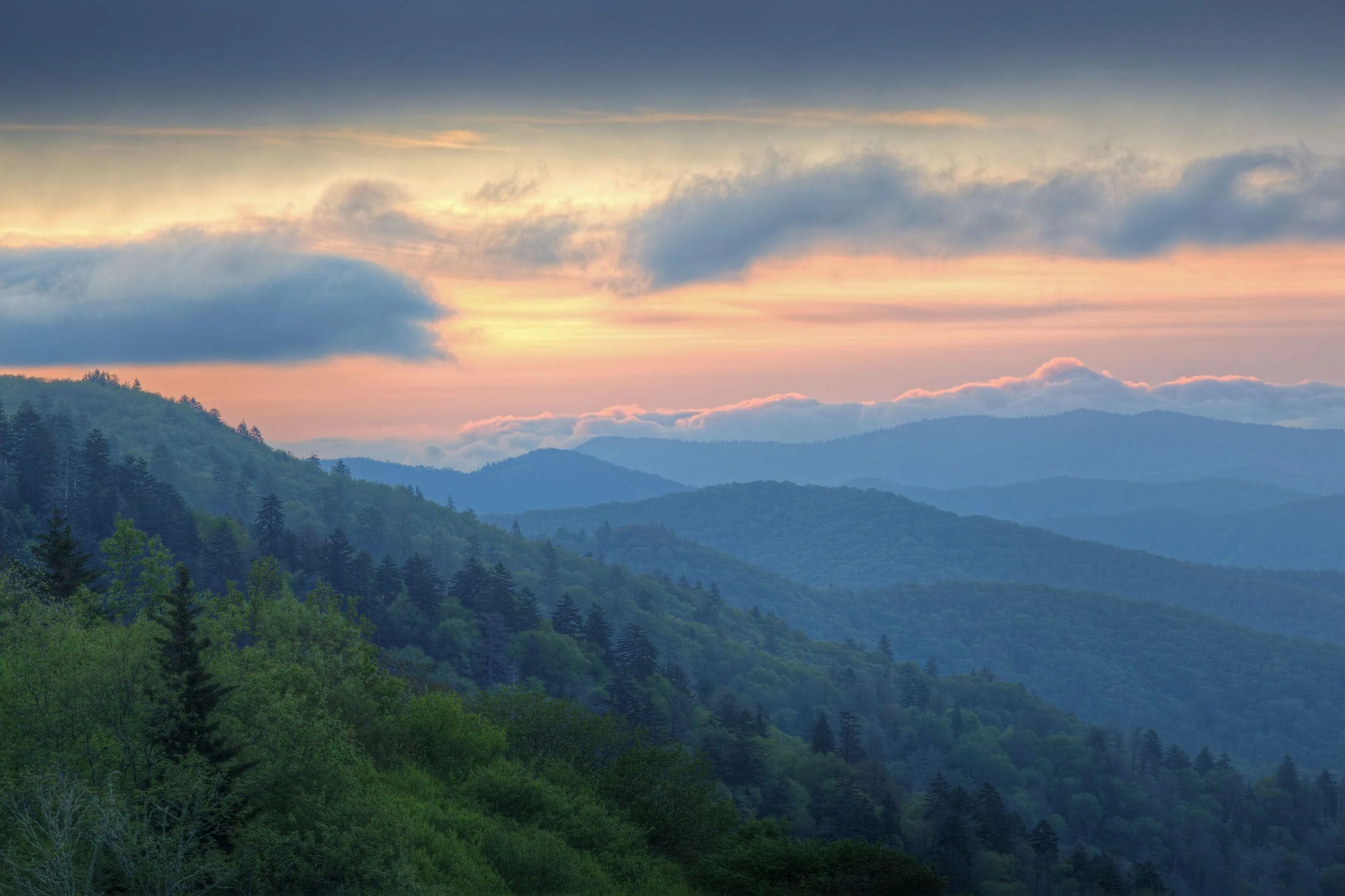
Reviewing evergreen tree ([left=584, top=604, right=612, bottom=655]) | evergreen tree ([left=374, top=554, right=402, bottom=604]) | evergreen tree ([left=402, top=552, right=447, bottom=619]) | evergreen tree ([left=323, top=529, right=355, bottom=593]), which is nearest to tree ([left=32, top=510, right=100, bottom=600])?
evergreen tree ([left=323, top=529, right=355, bottom=593])

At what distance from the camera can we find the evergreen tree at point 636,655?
16138 cm

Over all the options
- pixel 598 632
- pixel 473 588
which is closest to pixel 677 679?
pixel 598 632

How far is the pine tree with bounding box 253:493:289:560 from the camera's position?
158250 millimetres

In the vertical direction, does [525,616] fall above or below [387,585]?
below

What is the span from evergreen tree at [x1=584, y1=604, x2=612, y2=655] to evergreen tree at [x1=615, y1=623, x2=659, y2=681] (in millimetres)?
1907

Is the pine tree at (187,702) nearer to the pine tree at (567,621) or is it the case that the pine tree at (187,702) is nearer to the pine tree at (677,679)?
the pine tree at (567,621)

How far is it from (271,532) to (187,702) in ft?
401

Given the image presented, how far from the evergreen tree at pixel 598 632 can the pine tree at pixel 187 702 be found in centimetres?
12904

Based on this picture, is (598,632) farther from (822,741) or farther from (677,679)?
(822,741)

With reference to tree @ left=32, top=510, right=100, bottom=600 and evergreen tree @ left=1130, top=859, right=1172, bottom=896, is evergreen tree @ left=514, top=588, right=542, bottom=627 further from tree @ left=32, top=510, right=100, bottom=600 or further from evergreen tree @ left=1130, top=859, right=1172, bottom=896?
tree @ left=32, top=510, right=100, bottom=600

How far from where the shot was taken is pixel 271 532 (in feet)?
520

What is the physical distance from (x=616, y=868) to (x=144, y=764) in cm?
2614

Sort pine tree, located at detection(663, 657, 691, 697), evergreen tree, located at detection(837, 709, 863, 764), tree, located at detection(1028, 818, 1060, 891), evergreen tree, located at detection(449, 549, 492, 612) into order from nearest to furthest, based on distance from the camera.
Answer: tree, located at detection(1028, 818, 1060, 891)
evergreen tree, located at detection(449, 549, 492, 612)
evergreen tree, located at detection(837, 709, 863, 764)
pine tree, located at detection(663, 657, 691, 697)

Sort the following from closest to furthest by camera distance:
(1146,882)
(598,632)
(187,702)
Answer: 1. (187,702)
2. (1146,882)
3. (598,632)
